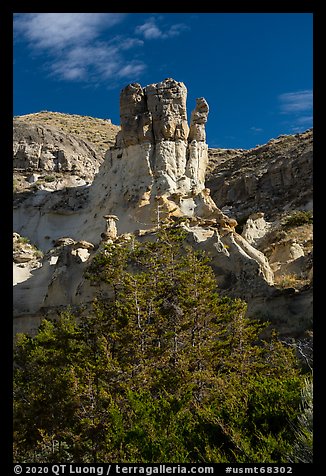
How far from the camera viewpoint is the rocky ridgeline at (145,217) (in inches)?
734

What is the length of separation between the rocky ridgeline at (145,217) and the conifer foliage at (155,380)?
265 centimetres

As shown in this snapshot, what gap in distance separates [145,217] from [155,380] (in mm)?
13728

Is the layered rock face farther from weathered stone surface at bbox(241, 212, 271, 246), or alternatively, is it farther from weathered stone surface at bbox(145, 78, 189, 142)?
weathered stone surface at bbox(241, 212, 271, 246)

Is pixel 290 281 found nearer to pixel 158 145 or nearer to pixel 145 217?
pixel 145 217

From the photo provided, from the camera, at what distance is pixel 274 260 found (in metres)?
24.7

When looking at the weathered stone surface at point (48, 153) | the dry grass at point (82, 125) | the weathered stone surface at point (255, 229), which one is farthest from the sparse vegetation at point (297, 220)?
the dry grass at point (82, 125)

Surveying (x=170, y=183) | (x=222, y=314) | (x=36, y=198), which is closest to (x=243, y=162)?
(x=36, y=198)

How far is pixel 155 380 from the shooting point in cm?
1166

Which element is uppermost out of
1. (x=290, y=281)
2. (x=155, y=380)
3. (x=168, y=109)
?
(x=168, y=109)

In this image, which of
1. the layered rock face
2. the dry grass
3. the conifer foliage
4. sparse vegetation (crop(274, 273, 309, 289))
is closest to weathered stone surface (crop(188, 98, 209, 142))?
the layered rock face

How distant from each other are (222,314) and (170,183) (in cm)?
1235

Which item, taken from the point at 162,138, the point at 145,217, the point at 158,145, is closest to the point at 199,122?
the point at 162,138

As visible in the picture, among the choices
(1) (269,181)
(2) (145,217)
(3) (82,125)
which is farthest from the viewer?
(3) (82,125)

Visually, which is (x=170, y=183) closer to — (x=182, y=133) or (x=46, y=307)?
(x=182, y=133)
